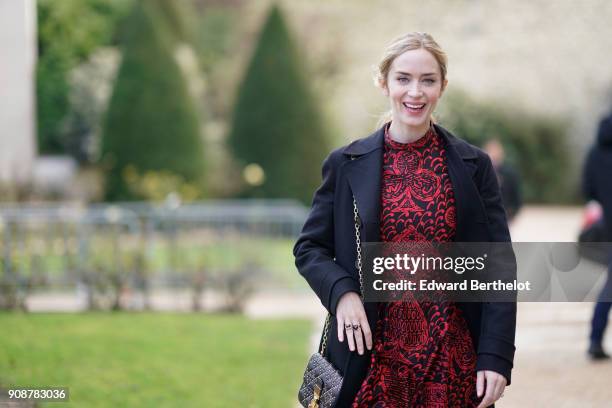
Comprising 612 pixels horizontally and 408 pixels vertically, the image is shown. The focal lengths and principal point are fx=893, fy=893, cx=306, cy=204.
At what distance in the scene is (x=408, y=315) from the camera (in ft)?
8.69

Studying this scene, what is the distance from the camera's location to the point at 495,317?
2.62m

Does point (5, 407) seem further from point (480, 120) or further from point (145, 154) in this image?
point (480, 120)

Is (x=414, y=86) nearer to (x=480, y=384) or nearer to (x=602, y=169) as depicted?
(x=480, y=384)

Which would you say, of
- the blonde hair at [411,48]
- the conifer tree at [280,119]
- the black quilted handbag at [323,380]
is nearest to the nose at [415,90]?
the blonde hair at [411,48]

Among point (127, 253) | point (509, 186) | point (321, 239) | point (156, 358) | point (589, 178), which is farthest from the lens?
point (127, 253)

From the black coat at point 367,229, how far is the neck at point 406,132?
61 millimetres

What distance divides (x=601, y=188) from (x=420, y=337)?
4.14 meters

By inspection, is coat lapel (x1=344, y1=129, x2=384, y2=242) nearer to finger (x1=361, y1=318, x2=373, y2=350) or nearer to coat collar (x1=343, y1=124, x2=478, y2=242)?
coat collar (x1=343, y1=124, x2=478, y2=242)

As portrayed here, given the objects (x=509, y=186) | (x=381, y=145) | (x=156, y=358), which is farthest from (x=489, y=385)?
(x=509, y=186)

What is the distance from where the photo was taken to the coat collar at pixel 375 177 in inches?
104

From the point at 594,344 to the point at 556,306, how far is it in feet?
10.4

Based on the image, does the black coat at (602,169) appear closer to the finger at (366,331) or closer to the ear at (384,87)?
the ear at (384,87)

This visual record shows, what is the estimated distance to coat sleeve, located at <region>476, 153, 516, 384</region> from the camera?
2578 mm

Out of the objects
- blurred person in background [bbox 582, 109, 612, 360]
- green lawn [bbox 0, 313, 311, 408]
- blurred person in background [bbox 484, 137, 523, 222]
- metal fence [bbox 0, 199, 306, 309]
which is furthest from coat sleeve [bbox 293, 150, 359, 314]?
metal fence [bbox 0, 199, 306, 309]
